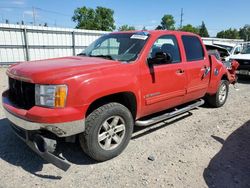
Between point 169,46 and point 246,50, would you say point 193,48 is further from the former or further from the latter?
point 246,50

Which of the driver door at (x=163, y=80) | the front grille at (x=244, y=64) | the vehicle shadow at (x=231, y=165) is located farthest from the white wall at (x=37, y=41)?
the vehicle shadow at (x=231, y=165)

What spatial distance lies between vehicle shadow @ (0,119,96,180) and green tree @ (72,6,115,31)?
6760 cm

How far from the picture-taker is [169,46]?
459 cm

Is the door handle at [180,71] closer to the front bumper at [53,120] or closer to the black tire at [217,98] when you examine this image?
the black tire at [217,98]

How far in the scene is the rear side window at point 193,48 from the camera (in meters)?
4.89

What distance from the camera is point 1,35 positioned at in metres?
13.8

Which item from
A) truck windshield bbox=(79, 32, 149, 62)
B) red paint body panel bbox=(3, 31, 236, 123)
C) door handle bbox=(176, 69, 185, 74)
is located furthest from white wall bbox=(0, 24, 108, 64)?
door handle bbox=(176, 69, 185, 74)

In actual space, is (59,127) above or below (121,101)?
below

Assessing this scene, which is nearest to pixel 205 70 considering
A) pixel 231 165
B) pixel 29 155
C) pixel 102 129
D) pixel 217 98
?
pixel 217 98

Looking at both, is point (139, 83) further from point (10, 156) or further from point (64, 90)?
point (10, 156)

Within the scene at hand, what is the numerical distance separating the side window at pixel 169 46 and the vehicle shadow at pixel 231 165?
5.55 ft

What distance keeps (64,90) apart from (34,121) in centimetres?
54

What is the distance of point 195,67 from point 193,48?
0.47 meters

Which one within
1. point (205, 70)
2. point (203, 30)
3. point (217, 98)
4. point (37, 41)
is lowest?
point (217, 98)
